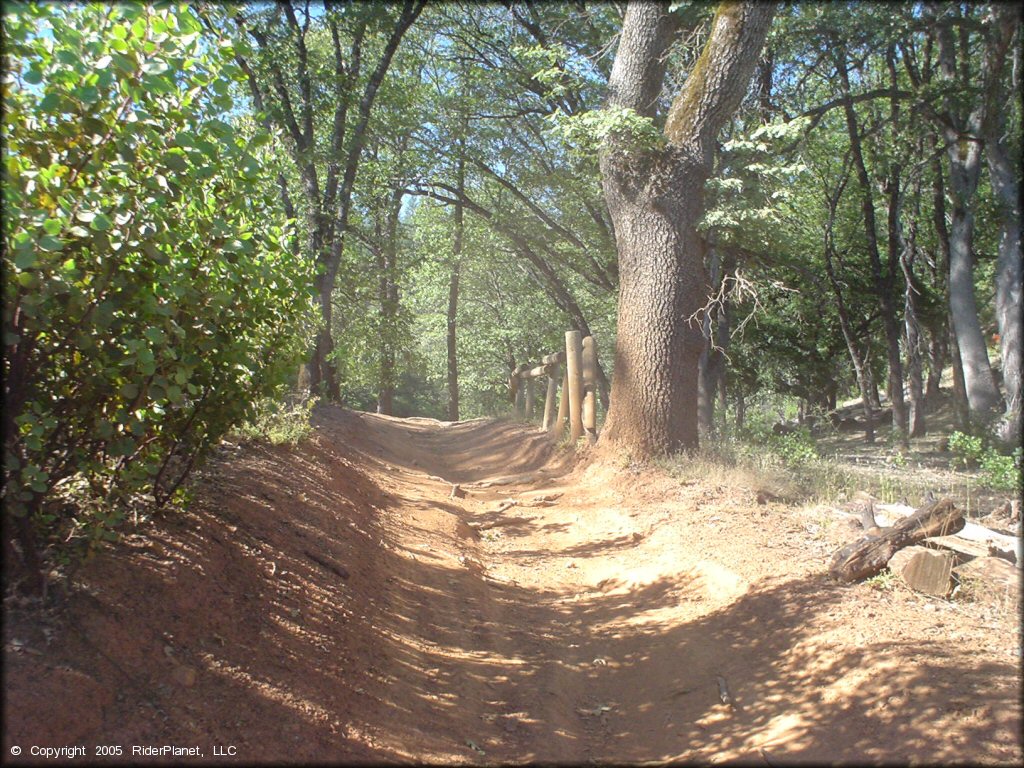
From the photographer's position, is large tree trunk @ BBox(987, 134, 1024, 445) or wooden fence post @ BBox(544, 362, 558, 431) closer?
large tree trunk @ BBox(987, 134, 1024, 445)

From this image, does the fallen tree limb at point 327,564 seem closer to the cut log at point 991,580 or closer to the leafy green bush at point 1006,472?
the cut log at point 991,580

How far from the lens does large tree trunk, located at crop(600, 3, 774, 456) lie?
385 inches

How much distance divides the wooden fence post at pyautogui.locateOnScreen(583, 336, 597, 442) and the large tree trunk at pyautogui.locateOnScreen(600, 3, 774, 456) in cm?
180

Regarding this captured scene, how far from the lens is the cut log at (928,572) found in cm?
488

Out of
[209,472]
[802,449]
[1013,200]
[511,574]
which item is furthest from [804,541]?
[1013,200]

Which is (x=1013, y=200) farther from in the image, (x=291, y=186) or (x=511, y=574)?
(x=291, y=186)

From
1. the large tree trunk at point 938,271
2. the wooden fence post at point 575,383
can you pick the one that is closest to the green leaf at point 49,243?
the wooden fence post at point 575,383

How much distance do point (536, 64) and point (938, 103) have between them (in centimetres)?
792

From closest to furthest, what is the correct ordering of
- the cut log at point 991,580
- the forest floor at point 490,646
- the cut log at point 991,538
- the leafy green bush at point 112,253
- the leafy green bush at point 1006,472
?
the leafy green bush at point 112,253 < the forest floor at point 490,646 < the cut log at point 991,580 < the cut log at point 991,538 < the leafy green bush at point 1006,472

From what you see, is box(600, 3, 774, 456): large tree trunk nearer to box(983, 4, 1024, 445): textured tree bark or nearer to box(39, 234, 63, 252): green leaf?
box(983, 4, 1024, 445): textured tree bark

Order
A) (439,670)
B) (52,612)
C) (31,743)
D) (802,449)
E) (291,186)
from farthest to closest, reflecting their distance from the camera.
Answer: (291,186) < (802,449) < (439,670) < (52,612) < (31,743)

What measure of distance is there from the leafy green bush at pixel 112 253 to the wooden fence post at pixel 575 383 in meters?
8.59

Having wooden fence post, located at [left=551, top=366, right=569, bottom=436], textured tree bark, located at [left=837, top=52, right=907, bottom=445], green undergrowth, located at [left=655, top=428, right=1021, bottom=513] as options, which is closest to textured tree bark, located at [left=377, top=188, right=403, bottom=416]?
wooden fence post, located at [left=551, top=366, right=569, bottom=436]

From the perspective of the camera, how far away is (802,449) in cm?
941
